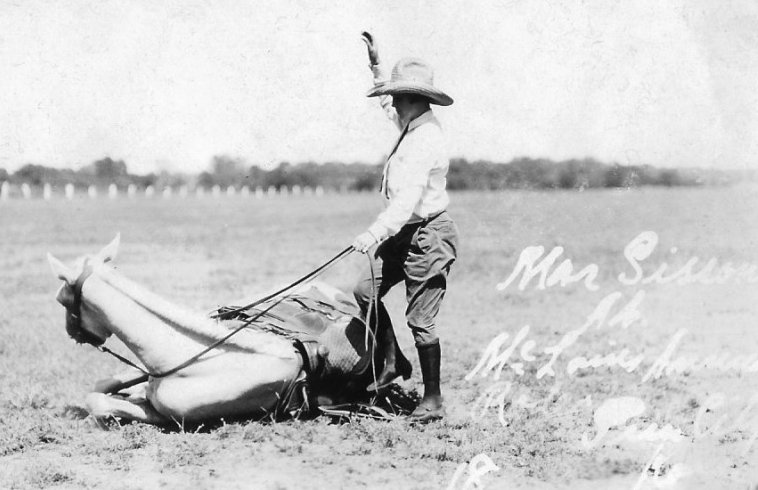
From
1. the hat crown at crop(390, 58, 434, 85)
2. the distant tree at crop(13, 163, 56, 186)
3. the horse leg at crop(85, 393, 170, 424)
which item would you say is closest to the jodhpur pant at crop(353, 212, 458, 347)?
the hat crown at crop(390, 58, 434, 85)

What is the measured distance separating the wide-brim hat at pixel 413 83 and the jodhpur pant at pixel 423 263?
2.31ft

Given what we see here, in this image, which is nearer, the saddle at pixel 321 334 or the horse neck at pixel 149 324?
the horse neck at pixel 149 324

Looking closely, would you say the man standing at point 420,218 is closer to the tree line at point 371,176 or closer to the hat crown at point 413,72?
the hat crown at point 413,72

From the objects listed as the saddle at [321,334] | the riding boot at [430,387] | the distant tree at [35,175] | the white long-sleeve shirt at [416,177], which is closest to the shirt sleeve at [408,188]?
the white long-sleeve shirt at [416,177]

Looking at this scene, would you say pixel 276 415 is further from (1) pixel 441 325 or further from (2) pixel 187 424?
(1) pixel 441 325

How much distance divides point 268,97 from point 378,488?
14.9 ft

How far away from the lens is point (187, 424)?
4488 millimetres

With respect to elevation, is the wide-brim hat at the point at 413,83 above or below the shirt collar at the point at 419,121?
above

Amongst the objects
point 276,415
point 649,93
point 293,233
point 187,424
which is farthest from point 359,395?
point 293,233

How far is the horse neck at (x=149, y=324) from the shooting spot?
4391mm

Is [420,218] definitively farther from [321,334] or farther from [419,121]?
[321,334]

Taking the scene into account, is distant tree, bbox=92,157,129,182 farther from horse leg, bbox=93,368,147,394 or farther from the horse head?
the horse head

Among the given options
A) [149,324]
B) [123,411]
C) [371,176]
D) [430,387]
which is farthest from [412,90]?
[371,176]

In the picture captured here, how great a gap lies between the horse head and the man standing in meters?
1.52
